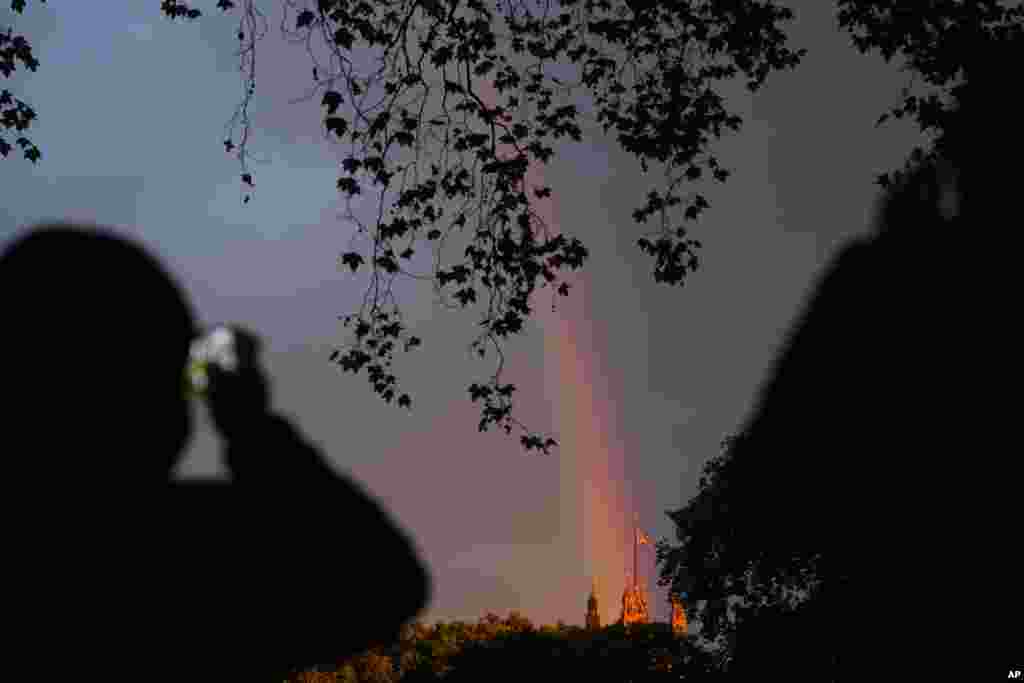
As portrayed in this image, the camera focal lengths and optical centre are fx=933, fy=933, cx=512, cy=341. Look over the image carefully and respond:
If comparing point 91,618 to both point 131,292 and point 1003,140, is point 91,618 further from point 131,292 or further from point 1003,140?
point 1003,140

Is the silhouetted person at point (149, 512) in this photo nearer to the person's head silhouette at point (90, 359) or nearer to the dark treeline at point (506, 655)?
the person's head silhouette at point (90, 359)

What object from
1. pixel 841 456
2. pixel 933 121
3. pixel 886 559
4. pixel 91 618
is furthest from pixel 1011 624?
pixel 91 618

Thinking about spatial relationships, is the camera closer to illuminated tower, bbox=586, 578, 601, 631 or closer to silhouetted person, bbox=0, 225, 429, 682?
silhouetted person, bbox=0, 225, 429, 682

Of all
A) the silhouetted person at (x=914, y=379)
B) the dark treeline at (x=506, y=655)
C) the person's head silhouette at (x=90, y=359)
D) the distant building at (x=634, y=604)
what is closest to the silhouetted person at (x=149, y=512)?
the person's head silhouette at (x=90, y=359)

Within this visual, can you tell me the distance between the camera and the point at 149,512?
73.7 inches

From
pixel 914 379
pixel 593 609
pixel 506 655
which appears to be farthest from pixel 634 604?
pixel 914 379

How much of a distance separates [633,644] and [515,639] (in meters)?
11.2

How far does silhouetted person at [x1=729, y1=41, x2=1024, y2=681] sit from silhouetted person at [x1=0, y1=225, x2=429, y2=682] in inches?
92.0

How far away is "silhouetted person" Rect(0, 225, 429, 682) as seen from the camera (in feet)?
5.84

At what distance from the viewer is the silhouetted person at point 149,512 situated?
1.78 metres

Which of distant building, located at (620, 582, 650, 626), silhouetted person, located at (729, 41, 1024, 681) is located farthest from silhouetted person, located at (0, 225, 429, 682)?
distant building, located at (620, 582, 650, 626)

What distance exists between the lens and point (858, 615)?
648 inches

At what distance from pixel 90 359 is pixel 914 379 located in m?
4.65

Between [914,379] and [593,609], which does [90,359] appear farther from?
[593,609]
